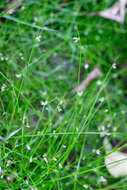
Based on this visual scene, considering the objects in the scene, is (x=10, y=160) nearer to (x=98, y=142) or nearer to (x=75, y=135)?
(x=75, y=135)

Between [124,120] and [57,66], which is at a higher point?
[57,66]

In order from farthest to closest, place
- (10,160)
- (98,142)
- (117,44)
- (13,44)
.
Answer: (117,44), (13,44), (98,142), (10,160)

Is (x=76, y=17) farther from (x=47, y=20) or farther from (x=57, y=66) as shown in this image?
(x=57, y=66)

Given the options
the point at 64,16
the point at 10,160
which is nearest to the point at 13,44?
the point at 64,16

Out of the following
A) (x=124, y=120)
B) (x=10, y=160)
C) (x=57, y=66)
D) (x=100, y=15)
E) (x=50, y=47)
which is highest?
(x=100, y=15)

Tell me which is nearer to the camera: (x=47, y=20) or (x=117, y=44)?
(x=47, y=20)

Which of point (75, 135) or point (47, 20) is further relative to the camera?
point (47, 20)

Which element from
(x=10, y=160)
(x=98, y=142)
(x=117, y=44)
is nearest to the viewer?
(x=10, y=160)

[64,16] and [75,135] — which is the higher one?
[64,16]

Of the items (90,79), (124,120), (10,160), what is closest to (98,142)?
(124,120)
